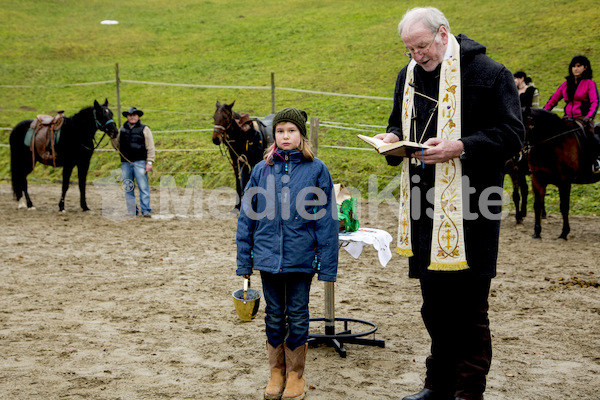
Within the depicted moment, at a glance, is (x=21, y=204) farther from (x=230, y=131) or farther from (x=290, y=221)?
(x=290, y=221)

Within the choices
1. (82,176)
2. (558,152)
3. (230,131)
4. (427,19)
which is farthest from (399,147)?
(82,176)

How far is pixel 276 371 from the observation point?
3250 millimetres

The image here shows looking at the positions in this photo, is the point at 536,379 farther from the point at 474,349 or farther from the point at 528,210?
the point at 528,210

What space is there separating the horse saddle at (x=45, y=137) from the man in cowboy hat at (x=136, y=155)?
4.09 feet

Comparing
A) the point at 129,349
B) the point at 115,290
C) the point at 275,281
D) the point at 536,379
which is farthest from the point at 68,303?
the point at 536,379

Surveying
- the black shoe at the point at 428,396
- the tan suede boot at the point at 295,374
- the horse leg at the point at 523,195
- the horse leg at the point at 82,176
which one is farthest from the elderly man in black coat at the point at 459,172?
the horse leg at the point at 82,176

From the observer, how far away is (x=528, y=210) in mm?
10383

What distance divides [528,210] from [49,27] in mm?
32178

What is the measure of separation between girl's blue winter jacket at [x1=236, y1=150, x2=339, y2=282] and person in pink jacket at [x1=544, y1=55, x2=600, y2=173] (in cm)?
602

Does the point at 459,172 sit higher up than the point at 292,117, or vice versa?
the point at 292,117

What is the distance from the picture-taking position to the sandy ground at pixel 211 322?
3.40m

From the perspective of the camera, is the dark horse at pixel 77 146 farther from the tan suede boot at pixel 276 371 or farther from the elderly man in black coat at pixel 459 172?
the elderly man in black coat at pixel 459 172

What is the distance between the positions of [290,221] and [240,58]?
23789 millimetres

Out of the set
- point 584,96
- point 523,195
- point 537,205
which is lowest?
point 537,205
